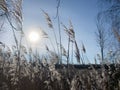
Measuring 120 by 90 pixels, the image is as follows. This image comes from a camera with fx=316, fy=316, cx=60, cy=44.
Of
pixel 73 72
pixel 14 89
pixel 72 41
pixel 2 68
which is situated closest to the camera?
pixel 14 89

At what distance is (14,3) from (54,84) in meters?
1.23

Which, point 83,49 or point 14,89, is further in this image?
point 83,49

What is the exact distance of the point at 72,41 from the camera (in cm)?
434

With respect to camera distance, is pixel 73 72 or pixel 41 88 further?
pixel 73 72

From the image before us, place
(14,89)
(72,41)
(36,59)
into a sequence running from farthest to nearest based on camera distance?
(36,59)
(72,41)
(14,89)

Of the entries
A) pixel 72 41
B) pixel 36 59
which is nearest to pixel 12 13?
pixel 72 41

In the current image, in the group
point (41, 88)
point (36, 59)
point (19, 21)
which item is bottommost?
point (41, 88)

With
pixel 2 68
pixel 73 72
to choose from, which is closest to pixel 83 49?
pixel 73 72

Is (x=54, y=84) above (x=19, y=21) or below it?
below

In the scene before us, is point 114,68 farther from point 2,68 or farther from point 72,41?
point 2,68

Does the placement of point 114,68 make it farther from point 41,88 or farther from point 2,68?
point 2,68

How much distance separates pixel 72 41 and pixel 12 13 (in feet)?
2.95

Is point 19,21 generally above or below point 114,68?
above

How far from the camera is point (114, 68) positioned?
5328mm
